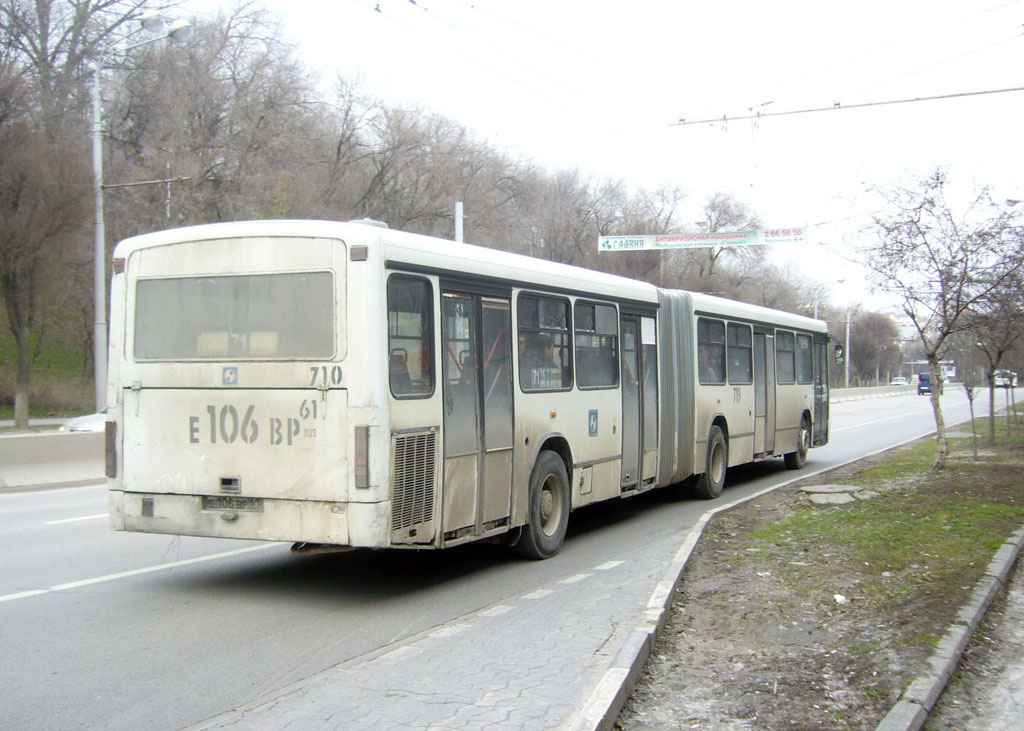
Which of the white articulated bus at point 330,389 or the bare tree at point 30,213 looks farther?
the bare tree at point 30,213

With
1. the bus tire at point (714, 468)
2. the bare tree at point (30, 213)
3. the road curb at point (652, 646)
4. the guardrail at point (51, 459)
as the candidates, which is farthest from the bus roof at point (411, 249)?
the bare tree at point (30, 213)

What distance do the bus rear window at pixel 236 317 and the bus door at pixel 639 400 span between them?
5123mm

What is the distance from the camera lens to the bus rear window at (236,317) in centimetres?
754

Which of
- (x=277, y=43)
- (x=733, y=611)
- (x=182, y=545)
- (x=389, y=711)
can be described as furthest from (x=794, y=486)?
(x=277, y=43)

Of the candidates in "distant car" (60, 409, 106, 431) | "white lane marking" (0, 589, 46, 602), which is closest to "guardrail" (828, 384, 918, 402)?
"distant car" (60, 409, 106, 431)

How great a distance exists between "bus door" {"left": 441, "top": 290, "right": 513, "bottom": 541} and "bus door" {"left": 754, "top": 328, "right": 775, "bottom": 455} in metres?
8.64

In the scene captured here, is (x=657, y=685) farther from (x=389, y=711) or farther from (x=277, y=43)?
(x=277, y=43)

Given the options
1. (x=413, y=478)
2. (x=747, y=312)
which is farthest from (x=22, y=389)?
(x=413, y=478)

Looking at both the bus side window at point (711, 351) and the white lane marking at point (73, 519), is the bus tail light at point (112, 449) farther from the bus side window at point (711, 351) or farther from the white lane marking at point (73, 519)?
the bus side window at point (711, 351)

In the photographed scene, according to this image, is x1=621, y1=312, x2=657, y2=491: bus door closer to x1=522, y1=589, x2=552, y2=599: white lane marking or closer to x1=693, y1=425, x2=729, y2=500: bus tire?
x1=693, y1=425, x2=729, y2=500: bus tire

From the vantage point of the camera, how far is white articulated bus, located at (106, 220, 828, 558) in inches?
291

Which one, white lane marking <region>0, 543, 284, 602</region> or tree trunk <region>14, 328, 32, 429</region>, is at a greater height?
tree trunk <region>14, 328, 32, 429</region>

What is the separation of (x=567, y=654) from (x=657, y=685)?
60 centimetres

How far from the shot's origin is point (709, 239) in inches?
1332
